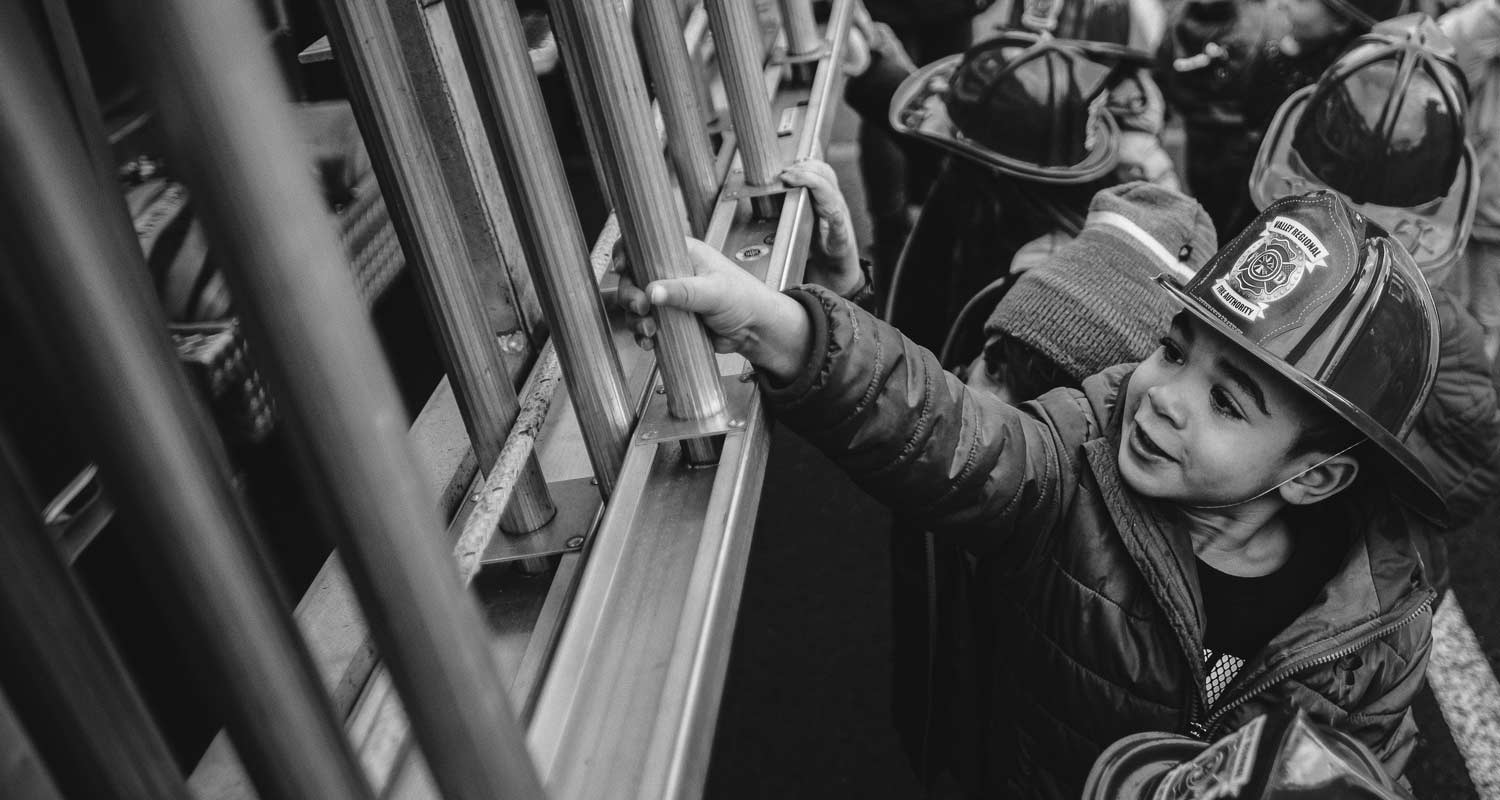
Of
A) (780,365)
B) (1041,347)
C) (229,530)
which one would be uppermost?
(229,530)

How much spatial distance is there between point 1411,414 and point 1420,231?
160 centimetres

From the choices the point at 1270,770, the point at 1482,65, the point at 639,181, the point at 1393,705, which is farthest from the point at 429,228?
the point at 1482,65

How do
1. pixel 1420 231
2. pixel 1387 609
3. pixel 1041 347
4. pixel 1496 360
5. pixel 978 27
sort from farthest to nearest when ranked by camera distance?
pixel 978 27, pixel 1496 360, pixel 1420 231, pixel 1041 347, pixel 1387 609

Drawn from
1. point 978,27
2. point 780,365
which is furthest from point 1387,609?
point 978,27

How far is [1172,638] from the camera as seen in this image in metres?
1.77

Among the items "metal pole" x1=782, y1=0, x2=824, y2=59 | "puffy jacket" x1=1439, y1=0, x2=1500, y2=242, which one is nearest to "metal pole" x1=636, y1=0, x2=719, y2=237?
"metal pole" x1=782, y1=0, x2=824, y2=59

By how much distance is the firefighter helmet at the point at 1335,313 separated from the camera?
1.58 metres

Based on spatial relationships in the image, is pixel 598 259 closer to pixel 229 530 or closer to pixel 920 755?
pixel 229 530

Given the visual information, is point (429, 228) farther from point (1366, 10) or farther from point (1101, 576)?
point (1366, 10)

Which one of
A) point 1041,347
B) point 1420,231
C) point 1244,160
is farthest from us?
point 1244,160

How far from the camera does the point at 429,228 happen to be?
103cm

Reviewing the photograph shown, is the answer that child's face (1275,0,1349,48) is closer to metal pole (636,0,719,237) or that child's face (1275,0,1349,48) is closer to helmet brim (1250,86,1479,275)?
helmet brim (1250,86,1479,275)

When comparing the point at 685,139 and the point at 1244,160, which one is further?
the point at 1244,160

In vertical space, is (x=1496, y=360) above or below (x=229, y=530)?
below
